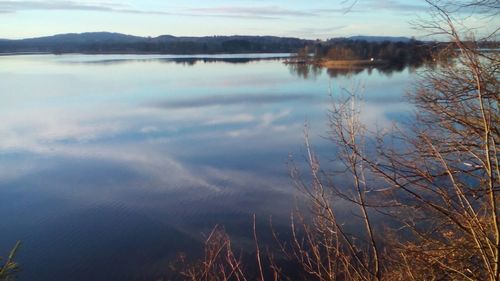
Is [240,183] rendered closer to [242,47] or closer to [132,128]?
[132,128]

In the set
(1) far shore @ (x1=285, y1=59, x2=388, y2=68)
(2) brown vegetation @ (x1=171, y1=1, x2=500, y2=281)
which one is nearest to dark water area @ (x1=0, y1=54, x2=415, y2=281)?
Answer: (2) brown vegetation @ (x1=171, y1=1, x2=500, y2=281)

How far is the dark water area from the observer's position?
760cm

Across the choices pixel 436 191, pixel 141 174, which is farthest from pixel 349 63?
pixel 436 191

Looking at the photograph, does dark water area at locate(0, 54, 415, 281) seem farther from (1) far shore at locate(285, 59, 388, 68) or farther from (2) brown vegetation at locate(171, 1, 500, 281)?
(1) far shore at locate(285, 59, 388, 68)

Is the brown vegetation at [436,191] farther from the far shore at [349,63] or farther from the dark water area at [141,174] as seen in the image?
the far shore at [349,63]

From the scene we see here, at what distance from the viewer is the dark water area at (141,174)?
760 centimetres

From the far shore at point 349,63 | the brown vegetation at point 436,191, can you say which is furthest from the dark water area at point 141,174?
the far shore at point 349,63

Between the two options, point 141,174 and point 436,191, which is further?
point 141,174

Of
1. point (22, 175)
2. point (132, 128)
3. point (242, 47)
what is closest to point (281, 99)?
point (132, 128)

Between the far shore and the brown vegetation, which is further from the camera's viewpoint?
the far shore

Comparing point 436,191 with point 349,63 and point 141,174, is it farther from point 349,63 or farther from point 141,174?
point 349,63

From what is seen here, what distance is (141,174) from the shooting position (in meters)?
10.9

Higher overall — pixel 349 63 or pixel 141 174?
pixel 349 63

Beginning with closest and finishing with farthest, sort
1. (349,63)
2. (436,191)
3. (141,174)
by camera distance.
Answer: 1. (436,191)
2. (141,174)
3. (349,63)
